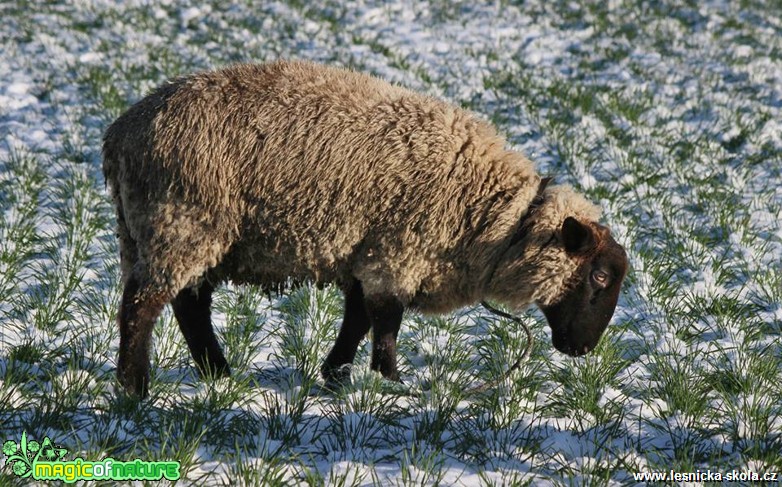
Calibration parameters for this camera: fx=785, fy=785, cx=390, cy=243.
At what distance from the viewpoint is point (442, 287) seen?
13.8 feet

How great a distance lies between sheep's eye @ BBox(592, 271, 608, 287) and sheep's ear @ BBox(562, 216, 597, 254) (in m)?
0.13

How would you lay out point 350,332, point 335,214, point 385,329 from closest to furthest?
point 335,214, point 385,329, point 350,332

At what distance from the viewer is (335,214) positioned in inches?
156

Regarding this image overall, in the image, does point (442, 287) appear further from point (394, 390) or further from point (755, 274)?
point (755, 274)

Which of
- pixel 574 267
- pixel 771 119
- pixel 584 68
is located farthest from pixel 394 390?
pixel 584 68

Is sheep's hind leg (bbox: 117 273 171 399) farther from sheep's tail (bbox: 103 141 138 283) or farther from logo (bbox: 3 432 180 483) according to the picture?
logo (bbox: 3 432 180 483)

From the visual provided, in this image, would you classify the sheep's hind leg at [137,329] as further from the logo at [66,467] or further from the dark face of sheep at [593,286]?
the dark face of sheep at [593,286]

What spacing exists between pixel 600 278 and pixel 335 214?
143cm

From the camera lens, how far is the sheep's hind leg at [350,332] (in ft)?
13.9

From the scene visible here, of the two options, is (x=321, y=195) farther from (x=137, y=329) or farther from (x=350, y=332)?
(x=137, y=329)

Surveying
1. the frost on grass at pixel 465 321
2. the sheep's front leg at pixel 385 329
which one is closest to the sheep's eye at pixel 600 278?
the frost on grass at pixel 465 321

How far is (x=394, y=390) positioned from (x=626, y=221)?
326cm

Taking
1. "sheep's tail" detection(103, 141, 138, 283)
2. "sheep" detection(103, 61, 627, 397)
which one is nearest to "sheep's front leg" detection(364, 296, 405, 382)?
"sheep" detection(103, 61, 627, 397)

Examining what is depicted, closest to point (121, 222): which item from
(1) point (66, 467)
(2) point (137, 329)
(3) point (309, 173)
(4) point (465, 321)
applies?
(2) point (137, 329)
